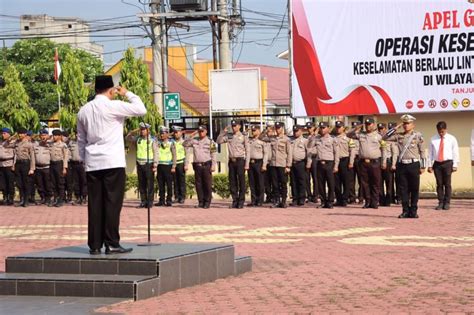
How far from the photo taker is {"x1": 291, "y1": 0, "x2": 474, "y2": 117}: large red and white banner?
27938mm

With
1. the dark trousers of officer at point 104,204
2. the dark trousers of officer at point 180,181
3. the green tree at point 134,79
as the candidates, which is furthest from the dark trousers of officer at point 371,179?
the green tree at point 134,79

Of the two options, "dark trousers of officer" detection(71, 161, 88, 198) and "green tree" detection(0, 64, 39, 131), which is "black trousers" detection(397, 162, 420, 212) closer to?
"dark trousers of officer" detection(71, 161, 88, 198)

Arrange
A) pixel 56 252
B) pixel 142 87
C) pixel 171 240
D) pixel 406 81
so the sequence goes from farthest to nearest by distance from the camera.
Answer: pixel 142 87, pixel 406 81, pixel 171 240, pixel 56 252

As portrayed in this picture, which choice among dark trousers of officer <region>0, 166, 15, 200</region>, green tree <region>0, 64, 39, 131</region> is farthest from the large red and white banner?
green tree <region>0, 64, 39, 131</region>

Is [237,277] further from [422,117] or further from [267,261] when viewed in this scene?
[422,117]

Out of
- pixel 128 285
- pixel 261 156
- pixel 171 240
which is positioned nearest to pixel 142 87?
pixel 261 156

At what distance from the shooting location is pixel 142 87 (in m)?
42.3

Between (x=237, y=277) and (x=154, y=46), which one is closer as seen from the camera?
(x=237, y=277)

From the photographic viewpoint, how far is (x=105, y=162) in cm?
1085

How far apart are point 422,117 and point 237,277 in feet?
60.6

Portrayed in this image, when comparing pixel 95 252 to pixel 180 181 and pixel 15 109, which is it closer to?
pixel 180 181

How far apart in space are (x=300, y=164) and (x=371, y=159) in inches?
86.3

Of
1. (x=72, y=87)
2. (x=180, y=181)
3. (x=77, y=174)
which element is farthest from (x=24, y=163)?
(x=72, y=87)

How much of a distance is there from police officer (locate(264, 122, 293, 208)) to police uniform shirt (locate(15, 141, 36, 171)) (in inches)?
239
